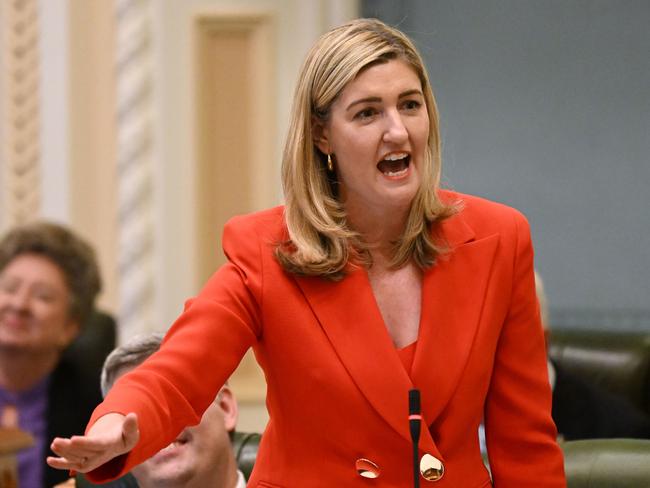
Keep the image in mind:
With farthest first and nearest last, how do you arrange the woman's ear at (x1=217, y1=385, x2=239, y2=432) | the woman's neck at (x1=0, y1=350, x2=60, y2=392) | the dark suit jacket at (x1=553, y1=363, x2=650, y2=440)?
1. the woman's neck at (x1=0, y1=350, x2=60, y2=392)
2. the dark suit jacket at (x1=553, y1=363, x2=650, y2=440)
3. the woman's ear at (x1=217, y1=385, x2=239, y2=432)

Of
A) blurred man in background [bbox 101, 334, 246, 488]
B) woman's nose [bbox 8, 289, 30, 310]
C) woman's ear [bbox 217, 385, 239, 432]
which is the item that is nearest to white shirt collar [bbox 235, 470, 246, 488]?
blurred man in background [bbox 101, 334, 246, 488]

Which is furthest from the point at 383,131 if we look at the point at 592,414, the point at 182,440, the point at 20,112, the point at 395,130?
the point at 20,112

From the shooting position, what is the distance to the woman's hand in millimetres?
1633

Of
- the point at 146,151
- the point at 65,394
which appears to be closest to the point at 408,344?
the point at 65,394

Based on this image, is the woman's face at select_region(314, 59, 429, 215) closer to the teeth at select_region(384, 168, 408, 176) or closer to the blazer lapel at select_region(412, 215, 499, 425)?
the teeth at select_region(384, 168, 408, 176)

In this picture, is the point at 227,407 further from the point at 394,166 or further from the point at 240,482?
the point at 394,166

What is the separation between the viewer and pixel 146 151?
5.48m

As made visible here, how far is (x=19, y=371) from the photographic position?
395cm

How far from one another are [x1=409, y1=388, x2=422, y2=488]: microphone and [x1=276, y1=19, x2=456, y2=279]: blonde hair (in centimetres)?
24

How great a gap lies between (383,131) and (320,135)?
0.51ft

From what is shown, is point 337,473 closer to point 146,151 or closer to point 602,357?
point 602,357

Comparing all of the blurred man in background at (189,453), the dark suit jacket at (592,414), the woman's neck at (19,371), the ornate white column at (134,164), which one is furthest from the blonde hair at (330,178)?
the ornate white column at (134,164)

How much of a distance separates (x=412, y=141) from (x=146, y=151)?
3.65 meters

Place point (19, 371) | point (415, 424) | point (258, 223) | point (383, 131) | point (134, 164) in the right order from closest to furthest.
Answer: point (415, 424) → point (383, 131) → point (258, 223) → point (19, 371) → point (134, 164)
